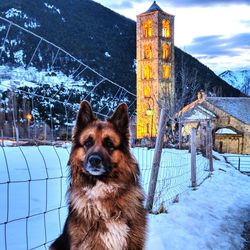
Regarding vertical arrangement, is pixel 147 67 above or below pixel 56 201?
above

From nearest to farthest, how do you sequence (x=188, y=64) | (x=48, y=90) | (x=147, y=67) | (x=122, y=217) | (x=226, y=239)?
(x=122, y=217)
(x=48, y=90)
(x=226, y=239)
(x=147, y=67)
(x=188, y=64)

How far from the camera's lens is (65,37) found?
102 metres

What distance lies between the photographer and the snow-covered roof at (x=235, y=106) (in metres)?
56.9

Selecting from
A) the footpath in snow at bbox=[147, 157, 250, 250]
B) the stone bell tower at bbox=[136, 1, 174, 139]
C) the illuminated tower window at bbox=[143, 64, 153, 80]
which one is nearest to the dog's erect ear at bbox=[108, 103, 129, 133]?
the footpath in snow at bbox=[147, 157, 250, 250]

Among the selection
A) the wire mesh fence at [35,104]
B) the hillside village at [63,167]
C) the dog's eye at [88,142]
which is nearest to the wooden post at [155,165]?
the hillside village at [63,167]

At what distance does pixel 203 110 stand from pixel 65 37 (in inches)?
2194

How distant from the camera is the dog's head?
13.1 feet

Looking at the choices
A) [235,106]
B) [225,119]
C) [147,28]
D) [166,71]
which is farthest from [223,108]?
[147,28]

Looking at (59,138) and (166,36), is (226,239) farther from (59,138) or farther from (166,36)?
(166,36)

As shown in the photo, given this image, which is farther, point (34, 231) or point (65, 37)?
point (65, 37)

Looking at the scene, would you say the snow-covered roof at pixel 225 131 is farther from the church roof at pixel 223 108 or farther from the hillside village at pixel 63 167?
the hillside village at pixel 63 167

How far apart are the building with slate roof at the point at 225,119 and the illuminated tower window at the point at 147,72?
18032 mm

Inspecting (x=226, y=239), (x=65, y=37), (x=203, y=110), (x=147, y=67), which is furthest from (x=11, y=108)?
(x=65, y=37)

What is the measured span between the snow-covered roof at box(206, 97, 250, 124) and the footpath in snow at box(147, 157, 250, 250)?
4791cm
